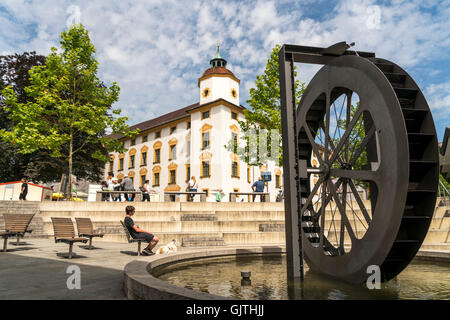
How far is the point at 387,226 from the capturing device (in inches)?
196

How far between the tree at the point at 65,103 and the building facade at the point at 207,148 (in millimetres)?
13846

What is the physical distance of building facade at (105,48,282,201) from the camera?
116 ft

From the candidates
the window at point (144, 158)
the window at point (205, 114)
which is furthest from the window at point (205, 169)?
the window at point (144, 158)

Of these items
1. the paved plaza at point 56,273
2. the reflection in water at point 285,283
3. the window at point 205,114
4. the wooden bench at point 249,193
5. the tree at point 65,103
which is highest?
the window at point 205,114

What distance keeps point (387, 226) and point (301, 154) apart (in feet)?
11.9

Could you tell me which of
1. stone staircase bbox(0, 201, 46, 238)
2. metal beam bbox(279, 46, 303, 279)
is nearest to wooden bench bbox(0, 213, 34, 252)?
stone staircase bbox(0, 201, 46, 238)

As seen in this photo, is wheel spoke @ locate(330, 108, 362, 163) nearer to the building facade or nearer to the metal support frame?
the metal support frame

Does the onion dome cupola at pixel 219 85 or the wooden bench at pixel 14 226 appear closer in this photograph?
the wooden bench at pixel 14 226

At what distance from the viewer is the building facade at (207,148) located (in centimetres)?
3522

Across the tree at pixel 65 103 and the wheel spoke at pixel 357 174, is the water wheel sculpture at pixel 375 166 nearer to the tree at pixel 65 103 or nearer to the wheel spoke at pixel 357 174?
the wheel spoke at pixel 357 174

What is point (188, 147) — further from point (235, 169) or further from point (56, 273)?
point (56, 273)

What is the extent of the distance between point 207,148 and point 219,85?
24.5ft
